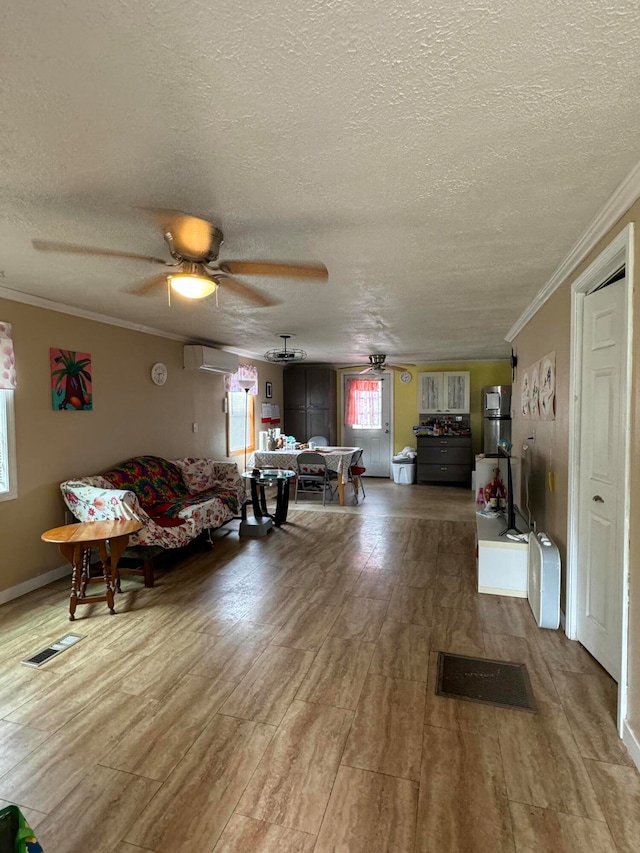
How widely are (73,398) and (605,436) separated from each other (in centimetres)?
398

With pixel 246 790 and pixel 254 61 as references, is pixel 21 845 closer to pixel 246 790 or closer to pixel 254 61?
pixel 246 790

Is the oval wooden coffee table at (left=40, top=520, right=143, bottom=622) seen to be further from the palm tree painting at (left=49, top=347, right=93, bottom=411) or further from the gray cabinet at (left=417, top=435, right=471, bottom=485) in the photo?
the gray cabinet at (left=417, top=435, right=471, bottom=485)

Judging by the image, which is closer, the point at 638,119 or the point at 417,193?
the point at 638,119

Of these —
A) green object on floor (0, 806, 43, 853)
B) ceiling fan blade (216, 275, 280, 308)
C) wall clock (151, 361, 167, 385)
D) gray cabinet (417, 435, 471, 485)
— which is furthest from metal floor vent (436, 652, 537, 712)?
gray cabinet (417, 435, 471, 485)

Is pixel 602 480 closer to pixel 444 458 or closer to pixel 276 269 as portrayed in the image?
pixel 276 269

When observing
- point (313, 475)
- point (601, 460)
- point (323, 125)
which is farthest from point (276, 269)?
point (313, 475)

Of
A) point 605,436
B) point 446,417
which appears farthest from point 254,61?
point 446,417

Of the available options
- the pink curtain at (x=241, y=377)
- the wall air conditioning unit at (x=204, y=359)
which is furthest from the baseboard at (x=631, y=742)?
the pink curtain at (x=241, y=377)

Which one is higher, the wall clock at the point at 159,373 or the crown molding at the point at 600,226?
the crown molding at the point at 600,226

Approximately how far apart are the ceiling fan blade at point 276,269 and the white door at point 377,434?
22.4ft

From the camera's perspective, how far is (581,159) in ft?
5.20

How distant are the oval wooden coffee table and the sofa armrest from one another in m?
0.16

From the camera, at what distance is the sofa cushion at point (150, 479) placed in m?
4.28

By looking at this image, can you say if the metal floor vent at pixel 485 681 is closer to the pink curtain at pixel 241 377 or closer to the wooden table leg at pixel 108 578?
the wooden table leg at pixel 108 578
